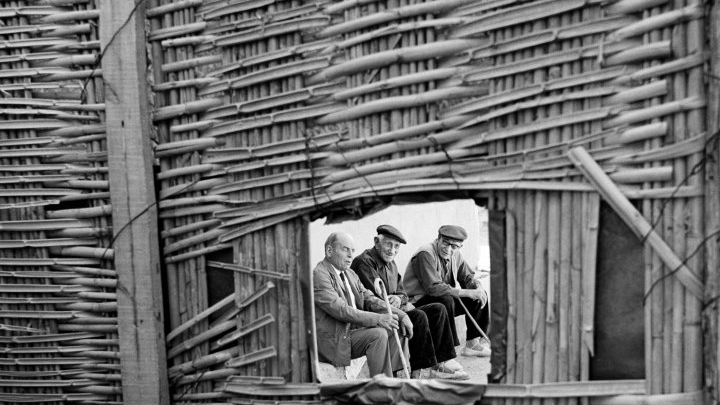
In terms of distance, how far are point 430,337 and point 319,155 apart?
2463 millimetres

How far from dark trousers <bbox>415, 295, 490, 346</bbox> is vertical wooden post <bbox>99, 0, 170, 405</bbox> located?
2.62 metres

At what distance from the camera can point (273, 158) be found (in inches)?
170

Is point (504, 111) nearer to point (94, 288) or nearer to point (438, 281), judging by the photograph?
point (94, 288)

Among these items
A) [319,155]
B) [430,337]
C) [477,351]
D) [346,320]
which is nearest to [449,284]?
[477,351]

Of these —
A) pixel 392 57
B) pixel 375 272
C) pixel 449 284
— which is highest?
pixel 392 57

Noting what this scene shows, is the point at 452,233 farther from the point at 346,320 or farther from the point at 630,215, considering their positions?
the point at 630,215

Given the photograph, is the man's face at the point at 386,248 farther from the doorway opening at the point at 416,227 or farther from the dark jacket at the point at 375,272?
→ the doorway opening at the point at 416,227

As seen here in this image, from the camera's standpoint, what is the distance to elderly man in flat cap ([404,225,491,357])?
22.2ft

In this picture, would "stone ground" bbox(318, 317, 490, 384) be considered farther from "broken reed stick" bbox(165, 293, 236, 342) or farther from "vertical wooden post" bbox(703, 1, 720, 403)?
"vertical wooden post" bbox(703, 1, 720, 403)

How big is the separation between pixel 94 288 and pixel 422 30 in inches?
A: 88.3

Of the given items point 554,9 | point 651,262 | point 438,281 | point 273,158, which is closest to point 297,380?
point 273,158

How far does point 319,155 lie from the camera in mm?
4215

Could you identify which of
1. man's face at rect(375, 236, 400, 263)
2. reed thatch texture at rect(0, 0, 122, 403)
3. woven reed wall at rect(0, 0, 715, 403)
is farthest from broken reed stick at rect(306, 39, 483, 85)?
man's face at rect(375, 236, 400, 263)

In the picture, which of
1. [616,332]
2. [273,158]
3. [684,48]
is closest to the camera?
[684,48]
